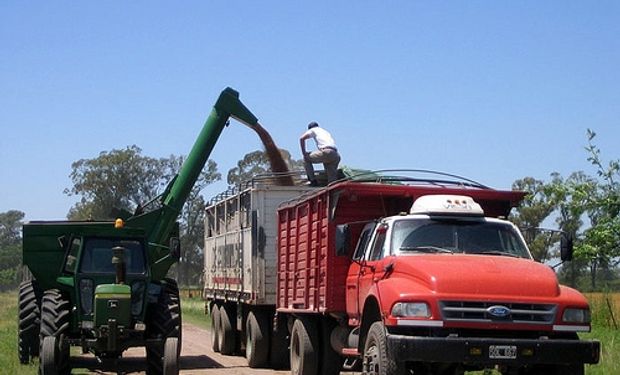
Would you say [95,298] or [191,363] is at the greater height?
[95,298]

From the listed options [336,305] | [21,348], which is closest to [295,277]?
[336,305]

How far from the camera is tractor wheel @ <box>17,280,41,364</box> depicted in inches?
752

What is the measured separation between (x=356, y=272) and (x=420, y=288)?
8.37ft

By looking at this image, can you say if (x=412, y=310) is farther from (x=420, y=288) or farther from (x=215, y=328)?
(x=215, y=328)

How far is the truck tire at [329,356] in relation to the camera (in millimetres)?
16297

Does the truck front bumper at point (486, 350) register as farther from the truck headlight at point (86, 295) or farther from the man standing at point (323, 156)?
the man standing at point (323, 156)

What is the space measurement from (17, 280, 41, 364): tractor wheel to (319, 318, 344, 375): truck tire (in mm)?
5875

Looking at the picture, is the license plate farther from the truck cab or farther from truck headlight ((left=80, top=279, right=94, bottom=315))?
truck headlight ((left=80, top=279, right=94, bottom=315))

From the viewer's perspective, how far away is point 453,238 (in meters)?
13.2

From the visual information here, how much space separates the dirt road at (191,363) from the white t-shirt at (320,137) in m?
4.39

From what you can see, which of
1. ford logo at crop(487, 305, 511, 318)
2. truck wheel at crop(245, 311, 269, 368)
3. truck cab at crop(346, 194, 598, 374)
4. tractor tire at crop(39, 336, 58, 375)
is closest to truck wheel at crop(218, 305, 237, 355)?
truck wheel at crop(245, 311, 269, 368)

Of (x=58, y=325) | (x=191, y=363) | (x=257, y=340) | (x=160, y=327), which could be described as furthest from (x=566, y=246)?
(x=191, y=363)

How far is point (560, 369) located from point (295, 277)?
6282mm

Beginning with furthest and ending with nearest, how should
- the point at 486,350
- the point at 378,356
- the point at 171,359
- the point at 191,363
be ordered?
1. the point at 191,363
2. the point at 171,359
3. the point at 378,356
4. the point at 486,350
